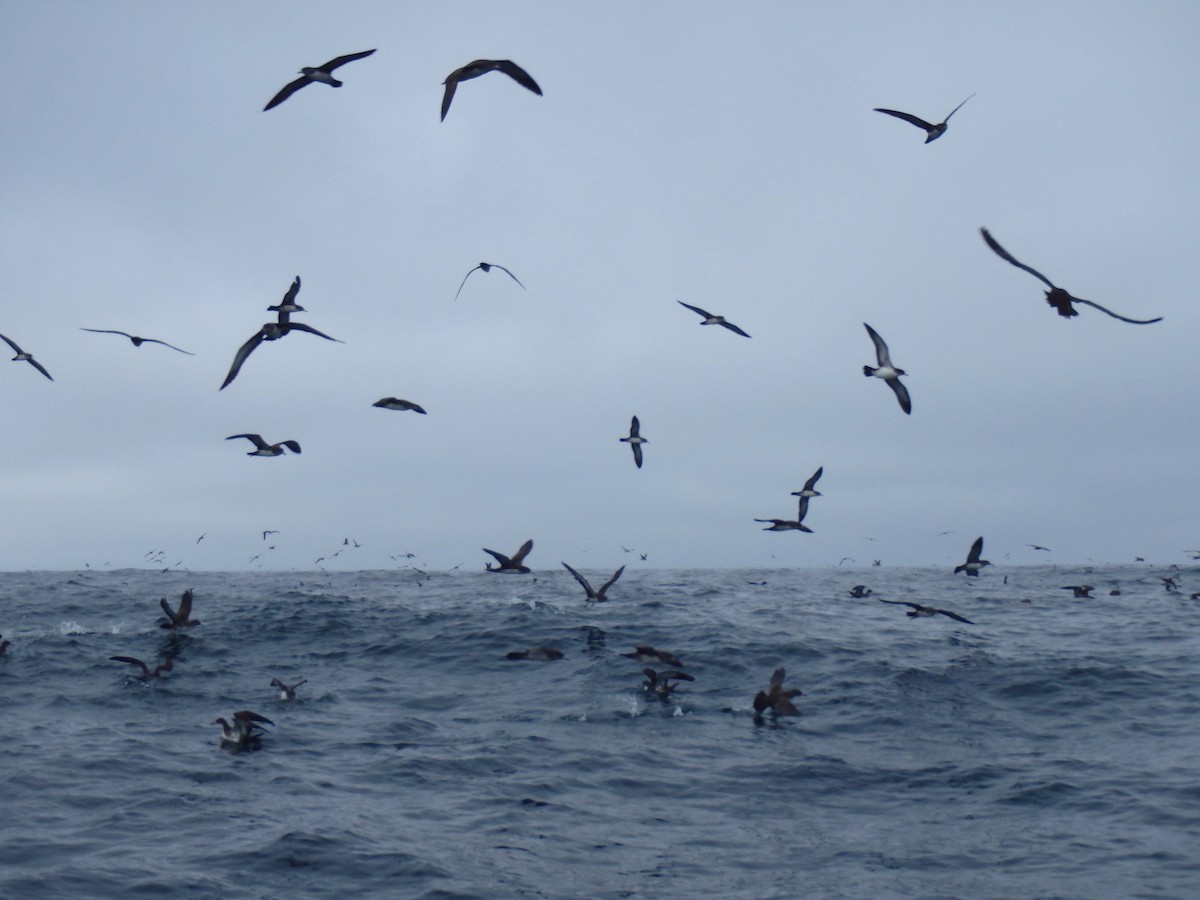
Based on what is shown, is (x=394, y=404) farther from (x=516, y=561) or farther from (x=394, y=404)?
(x=516, y=561)

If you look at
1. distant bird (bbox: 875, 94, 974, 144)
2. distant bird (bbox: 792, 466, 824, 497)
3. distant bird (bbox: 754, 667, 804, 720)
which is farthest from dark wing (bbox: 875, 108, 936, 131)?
distant bird (bbox: 754, 667, 804, 720)

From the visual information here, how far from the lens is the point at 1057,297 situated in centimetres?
1300

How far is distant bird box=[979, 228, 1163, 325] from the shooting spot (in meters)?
11.1

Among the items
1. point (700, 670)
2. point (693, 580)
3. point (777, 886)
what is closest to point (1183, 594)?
A: point (693, 580)

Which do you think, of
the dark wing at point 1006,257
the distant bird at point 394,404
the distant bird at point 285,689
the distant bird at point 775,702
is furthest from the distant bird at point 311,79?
the distant bird at point 775,702

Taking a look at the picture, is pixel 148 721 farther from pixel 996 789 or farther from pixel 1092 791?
pixel 1092 791

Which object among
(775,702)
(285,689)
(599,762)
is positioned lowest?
(599,762)

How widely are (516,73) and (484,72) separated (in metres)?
0.57

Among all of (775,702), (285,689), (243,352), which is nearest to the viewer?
(243,352)

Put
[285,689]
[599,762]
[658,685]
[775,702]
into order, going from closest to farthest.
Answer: [599,762] < [775,702] < [285,689] < [658,685]

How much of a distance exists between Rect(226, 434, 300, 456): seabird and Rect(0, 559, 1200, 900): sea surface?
5.07 meters

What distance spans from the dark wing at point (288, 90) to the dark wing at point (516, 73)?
126 inches

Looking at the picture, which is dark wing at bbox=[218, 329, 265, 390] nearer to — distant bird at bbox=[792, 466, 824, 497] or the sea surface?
the sea surface

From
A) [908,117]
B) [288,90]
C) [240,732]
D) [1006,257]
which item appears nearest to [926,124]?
[908,117]
